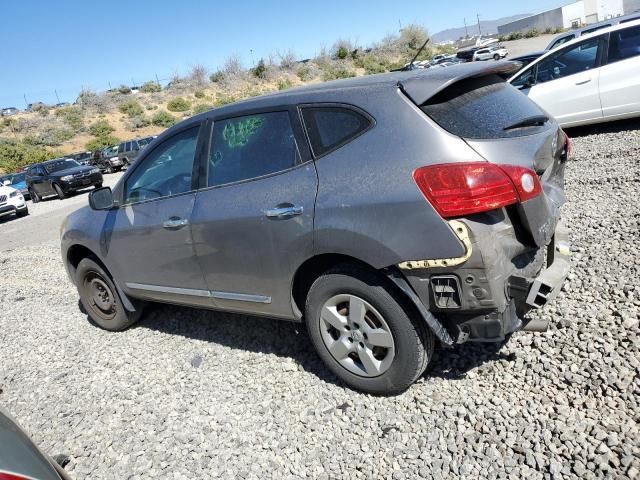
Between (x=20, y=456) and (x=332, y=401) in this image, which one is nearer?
(x=20, y=456)

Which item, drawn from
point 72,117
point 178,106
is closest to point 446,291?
point 178,106

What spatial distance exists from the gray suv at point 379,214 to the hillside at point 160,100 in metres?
42.3

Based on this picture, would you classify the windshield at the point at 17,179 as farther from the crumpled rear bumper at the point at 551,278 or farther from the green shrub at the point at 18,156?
the crumpled rear bumper at the point at 551,278

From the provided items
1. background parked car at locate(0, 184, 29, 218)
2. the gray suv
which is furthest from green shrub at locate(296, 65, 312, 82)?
the gray suv

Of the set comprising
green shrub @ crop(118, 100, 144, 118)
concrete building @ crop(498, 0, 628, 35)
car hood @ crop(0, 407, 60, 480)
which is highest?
green shrub @ crop(118, 100, 144, 118)

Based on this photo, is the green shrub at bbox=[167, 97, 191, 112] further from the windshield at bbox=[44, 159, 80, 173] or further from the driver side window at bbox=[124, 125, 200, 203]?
the driver side window at bbox=[124, 125, 200, 203]

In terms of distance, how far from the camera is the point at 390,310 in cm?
275

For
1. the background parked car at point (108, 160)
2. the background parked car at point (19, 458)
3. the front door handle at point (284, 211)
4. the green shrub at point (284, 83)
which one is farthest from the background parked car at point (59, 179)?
the green shrub at point (284, 83)

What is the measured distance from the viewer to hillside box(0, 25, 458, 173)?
150 feet

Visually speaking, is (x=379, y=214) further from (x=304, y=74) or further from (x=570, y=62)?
(x=304, y=74)

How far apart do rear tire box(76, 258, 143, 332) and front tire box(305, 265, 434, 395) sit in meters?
2.30

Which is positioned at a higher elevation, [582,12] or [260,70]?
[260,70]

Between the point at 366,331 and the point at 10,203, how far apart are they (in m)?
17.3

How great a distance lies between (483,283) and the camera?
2479mm
